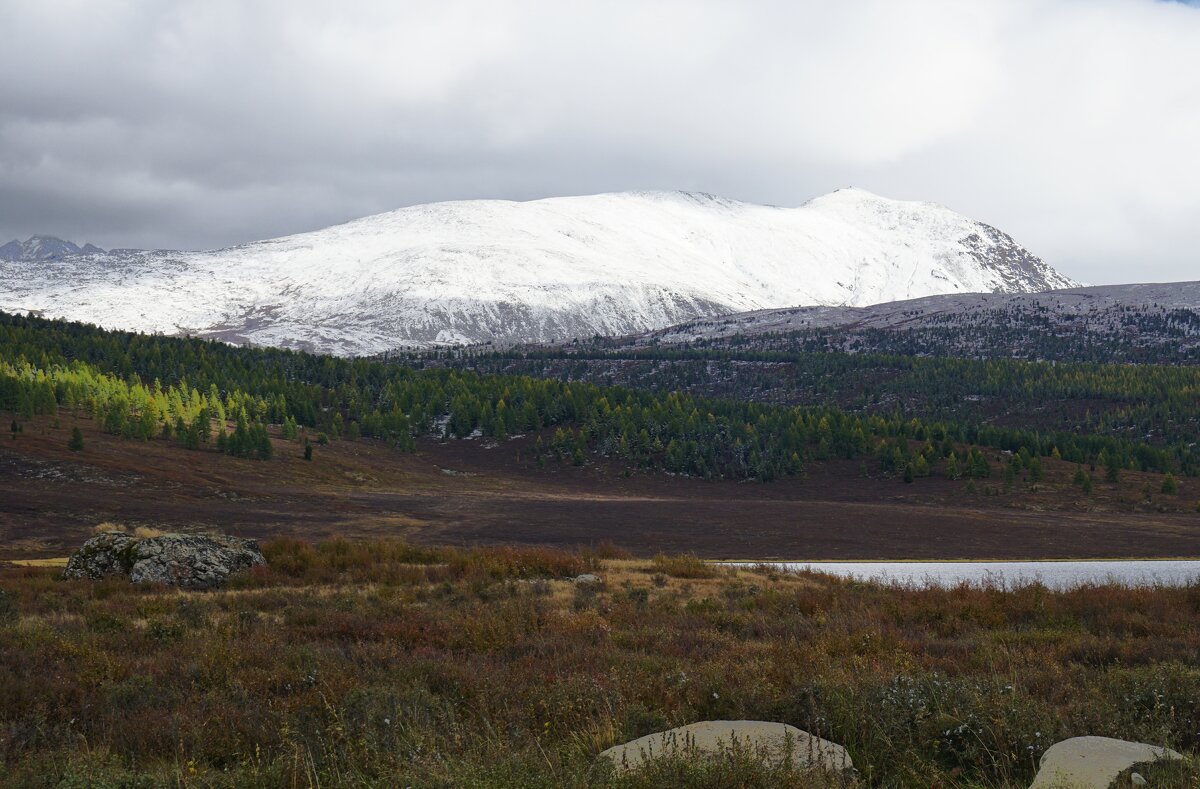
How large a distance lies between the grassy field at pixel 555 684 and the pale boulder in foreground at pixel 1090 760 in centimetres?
28

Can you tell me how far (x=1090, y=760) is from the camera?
24.3 ft

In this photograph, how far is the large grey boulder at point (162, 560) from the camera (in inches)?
920

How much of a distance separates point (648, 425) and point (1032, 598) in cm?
9929

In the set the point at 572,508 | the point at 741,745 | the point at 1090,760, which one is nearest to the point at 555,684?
the point at 741,745

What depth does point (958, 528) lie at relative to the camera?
6244 centimetres

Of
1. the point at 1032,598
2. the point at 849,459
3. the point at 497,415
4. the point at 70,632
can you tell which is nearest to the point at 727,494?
the point at 849,459

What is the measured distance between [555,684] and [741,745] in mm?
3296

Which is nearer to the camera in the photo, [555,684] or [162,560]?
[555,684]

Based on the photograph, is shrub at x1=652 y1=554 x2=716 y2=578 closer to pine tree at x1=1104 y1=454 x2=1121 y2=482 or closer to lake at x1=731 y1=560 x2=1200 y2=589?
lake at x1=731 y1=560 x2=1200 y2=589

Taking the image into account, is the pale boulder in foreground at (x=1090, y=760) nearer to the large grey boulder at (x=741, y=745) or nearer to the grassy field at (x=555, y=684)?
the grassy field at (x=555, y=684)

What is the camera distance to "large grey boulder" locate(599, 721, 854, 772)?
732 cm

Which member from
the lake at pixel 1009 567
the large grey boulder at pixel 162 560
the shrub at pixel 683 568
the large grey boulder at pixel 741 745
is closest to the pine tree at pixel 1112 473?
the lake at pixel 1009 567

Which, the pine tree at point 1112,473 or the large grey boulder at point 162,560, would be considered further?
the pine tree at point 1112,473

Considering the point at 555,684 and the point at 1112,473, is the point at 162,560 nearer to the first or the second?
the point at 555,684
